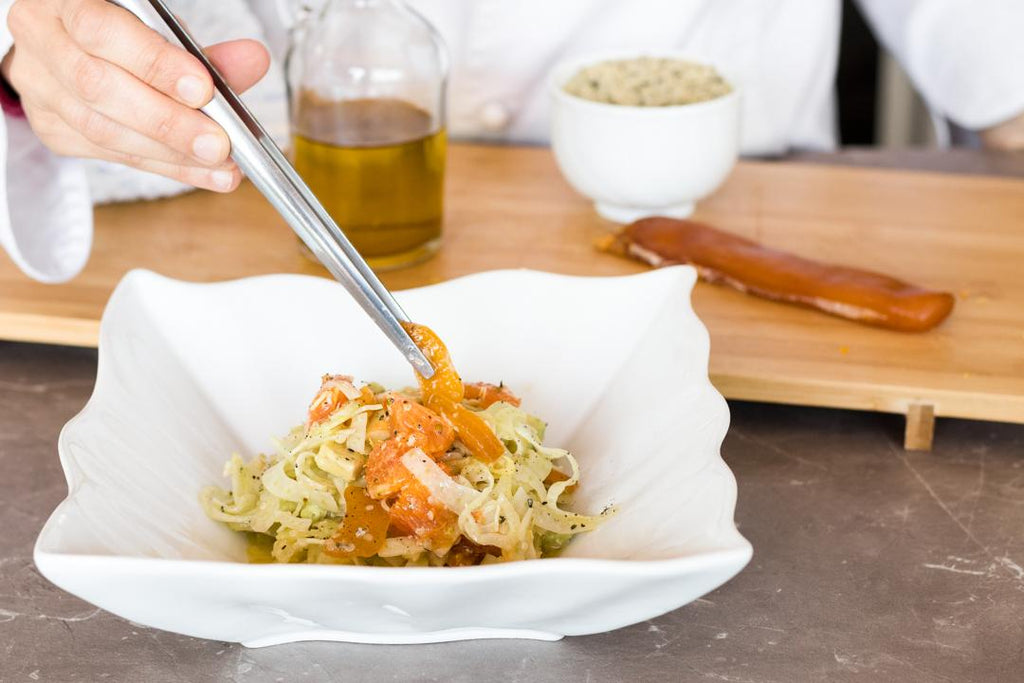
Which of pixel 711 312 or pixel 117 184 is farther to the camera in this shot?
pixel 117 184

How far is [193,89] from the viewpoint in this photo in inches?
38.1

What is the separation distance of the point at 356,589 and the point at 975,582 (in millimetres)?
541

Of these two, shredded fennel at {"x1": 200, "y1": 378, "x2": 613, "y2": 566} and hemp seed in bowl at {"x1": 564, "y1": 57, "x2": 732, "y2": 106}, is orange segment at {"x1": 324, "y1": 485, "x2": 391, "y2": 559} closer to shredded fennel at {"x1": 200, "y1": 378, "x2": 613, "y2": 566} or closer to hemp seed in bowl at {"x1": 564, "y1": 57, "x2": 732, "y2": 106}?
shredded fennel at {"x1": 200, "y1": 378, "x2": 613, "y2": 566}

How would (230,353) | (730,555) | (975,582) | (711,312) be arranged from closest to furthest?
(730,555), (975,582), (230,353), (711,312)

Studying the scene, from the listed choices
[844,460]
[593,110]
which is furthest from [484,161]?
[844,460]

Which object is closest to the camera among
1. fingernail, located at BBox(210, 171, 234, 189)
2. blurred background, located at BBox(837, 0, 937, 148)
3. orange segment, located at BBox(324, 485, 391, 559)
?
orange segment, located at BBox(324, 485, 391, 559)

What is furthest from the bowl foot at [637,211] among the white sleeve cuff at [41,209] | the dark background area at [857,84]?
the dark background area at [857,84]

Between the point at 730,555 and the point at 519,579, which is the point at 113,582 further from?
the point at 730,555

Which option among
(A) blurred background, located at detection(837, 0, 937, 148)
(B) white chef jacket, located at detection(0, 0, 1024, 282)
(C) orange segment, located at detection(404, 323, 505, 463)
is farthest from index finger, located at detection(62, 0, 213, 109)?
(A) blurred background, located at detection(837, 0, 937, 148)

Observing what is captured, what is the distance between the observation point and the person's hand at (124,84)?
100cm

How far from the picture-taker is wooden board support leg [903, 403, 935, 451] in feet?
3.80

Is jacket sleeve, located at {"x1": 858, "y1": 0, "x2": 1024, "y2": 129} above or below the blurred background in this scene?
above

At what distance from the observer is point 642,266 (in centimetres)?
147

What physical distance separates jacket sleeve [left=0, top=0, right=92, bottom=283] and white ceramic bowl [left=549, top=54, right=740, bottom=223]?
0.61 metres
